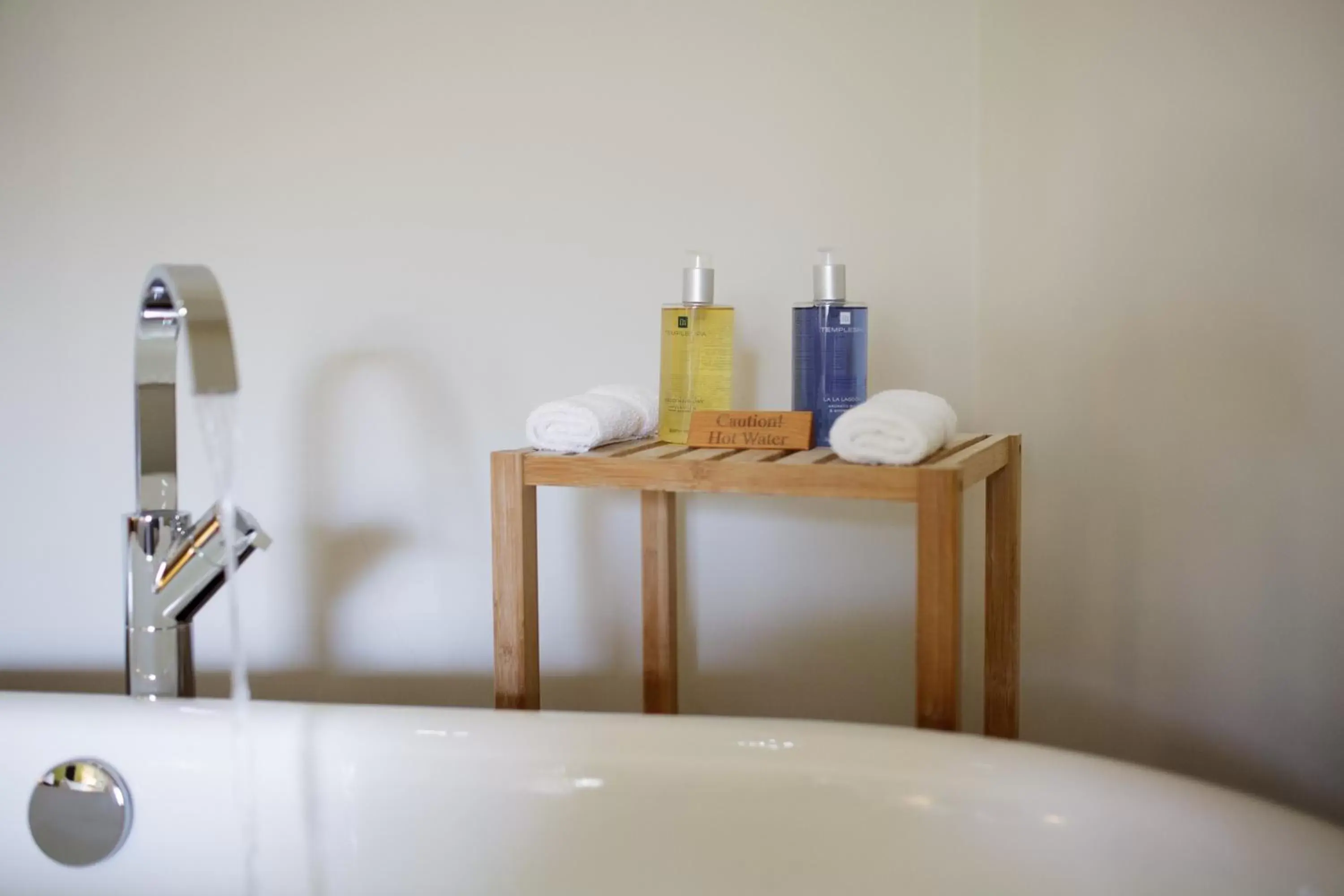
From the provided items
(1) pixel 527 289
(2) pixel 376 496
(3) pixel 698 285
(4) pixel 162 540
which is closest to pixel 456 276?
(1) pixel 527 289

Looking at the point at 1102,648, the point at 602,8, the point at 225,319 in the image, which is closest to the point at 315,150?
the point at 602,8

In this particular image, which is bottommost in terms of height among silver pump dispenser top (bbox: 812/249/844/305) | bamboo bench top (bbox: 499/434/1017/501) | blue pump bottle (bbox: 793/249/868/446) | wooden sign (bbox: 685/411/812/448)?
bamboo bench top (bbox: 499/434/1017/501)

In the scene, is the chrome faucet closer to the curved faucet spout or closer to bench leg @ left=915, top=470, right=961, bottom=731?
the curved faucet spout

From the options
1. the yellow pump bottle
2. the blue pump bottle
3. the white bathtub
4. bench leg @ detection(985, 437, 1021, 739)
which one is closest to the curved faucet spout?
the white bathtub

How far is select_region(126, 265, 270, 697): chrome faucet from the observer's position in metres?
1.09

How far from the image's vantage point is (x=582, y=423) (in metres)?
1.13

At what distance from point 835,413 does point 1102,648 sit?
46cm

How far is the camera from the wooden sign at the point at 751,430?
3.76 ft

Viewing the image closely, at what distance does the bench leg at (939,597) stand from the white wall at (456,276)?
0.45m

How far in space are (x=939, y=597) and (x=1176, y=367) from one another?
43 cm

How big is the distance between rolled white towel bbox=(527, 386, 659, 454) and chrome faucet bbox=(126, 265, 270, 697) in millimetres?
271

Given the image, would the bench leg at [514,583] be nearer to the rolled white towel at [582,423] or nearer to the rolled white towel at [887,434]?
the rolled white towel at [582,423]

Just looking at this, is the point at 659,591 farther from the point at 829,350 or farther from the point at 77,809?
the point at 77,809

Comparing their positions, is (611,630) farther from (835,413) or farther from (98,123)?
(98,123)
